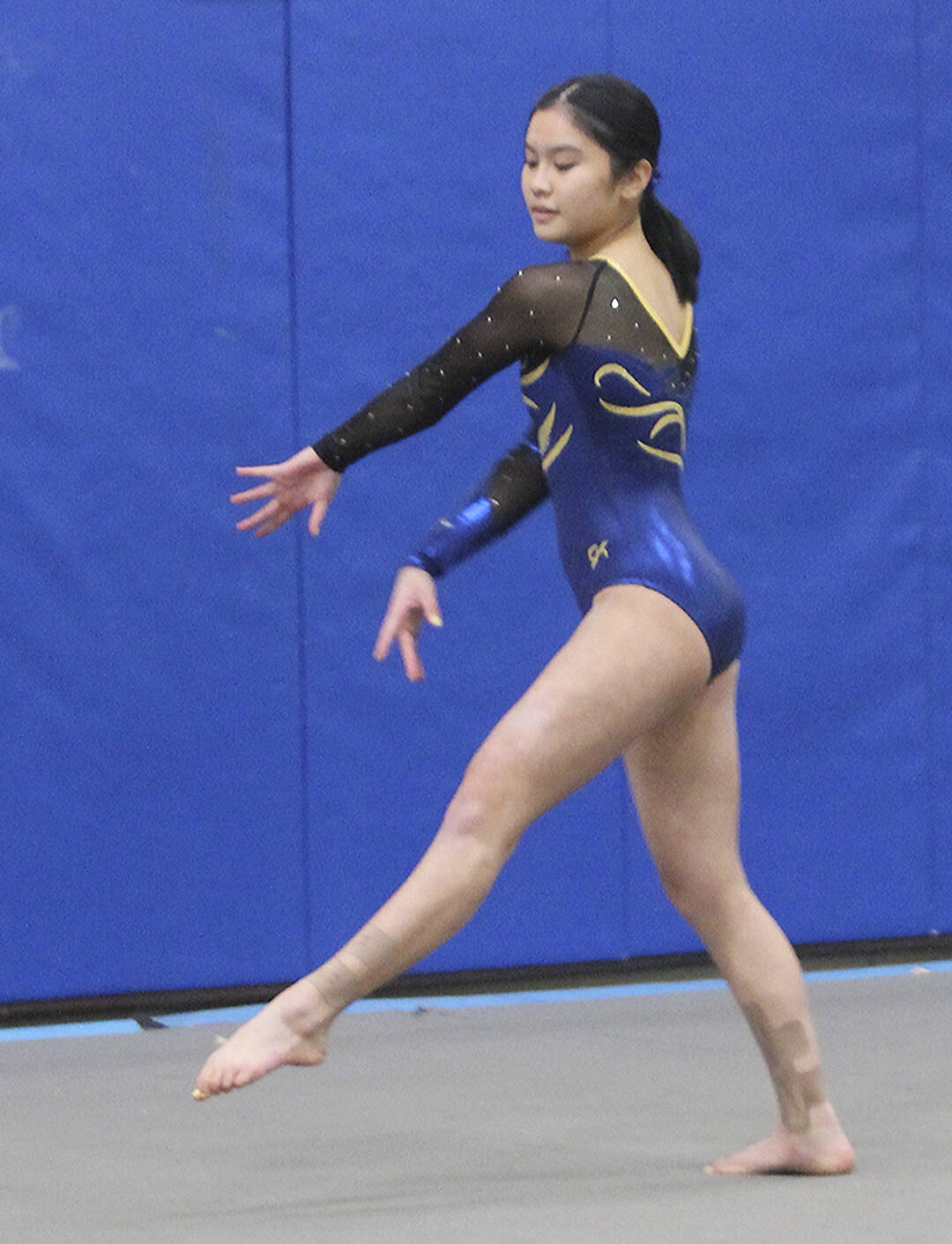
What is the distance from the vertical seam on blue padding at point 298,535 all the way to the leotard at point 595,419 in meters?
1.64

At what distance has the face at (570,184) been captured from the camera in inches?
99.4

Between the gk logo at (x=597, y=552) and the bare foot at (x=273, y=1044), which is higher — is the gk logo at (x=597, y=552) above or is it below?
above

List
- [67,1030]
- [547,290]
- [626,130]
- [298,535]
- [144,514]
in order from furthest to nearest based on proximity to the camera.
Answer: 1. [298,535]
2. [144,514]
3. [67,1030]
4. [626,130]
5. [547,290]

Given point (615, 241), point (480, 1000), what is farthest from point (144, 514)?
point (615, 241)

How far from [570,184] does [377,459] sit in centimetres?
173

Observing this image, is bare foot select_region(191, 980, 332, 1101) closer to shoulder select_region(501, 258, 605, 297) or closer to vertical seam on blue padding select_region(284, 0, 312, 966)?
shoulder select_region(501, 258, 605, 297)

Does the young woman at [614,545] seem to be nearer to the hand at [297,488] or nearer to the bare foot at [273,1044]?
the hand at [297,488]

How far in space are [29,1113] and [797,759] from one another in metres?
2.01

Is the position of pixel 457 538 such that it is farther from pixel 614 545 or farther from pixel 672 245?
pixel 672 245

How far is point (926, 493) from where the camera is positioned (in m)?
4.54

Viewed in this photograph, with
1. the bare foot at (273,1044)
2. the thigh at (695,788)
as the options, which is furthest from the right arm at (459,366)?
the bare foot at (273,1044)

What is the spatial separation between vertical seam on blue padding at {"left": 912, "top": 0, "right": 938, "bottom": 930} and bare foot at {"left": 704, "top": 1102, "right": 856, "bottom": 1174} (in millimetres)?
2090

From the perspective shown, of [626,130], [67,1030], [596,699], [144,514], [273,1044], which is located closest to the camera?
[273,1044]

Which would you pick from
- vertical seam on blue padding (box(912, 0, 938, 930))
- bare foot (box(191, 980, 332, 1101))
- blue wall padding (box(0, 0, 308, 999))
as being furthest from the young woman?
vertical seam on blue padding (box(912, 0, 938, 930))
